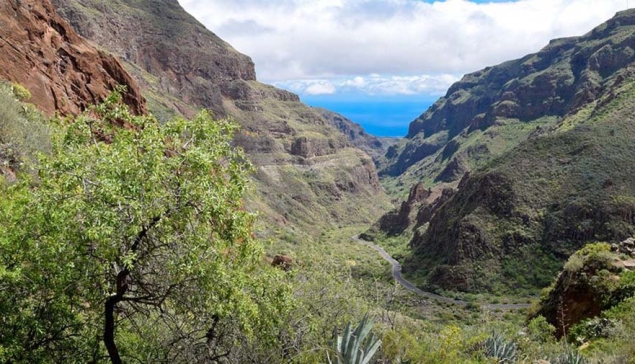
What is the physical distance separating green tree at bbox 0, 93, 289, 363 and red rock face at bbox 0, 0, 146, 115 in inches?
913

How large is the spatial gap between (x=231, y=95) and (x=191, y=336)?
191227 mm

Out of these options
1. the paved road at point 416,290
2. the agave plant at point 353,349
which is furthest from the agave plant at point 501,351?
the paved road at point 416,290

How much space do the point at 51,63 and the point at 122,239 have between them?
36512 mm

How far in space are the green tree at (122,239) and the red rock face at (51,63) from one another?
76.1 feet

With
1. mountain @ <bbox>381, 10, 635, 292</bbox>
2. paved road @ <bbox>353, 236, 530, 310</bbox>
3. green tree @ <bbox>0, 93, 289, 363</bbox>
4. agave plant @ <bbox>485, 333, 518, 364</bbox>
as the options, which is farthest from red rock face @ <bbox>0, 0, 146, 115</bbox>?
mountain @ <bbox>381, 10, 635, 292</bbox>

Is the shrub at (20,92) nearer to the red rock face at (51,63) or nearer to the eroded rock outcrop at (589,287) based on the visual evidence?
the red rock face at (51,63)

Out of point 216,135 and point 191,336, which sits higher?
point 216,135

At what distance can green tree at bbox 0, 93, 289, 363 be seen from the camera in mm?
8172

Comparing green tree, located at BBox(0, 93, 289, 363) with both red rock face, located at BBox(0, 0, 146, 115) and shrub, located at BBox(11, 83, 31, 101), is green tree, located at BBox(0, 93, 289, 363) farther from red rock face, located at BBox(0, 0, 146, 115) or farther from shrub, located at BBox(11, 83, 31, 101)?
shrub, located at BBox(11, 83, 31, 101)

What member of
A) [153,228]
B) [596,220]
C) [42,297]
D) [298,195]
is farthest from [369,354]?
[298,195]

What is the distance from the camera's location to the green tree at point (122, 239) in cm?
817

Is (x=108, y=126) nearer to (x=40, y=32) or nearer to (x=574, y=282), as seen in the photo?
(x=574, y=282)

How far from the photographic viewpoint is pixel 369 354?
961 cm

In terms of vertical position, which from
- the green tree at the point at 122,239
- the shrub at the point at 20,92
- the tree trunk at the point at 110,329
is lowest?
the tree trunk at the point at 110,329
